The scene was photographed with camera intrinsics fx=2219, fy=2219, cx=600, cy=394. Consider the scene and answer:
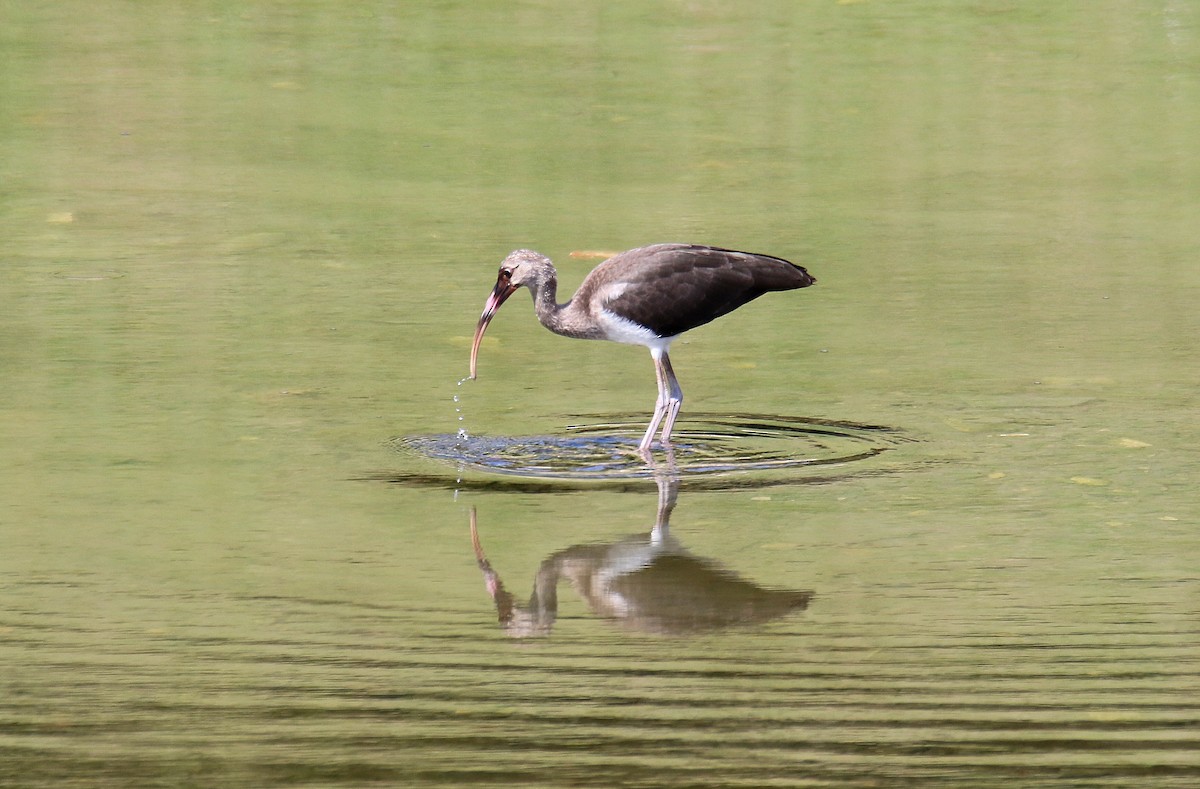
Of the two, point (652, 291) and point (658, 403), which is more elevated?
point (652, 291)

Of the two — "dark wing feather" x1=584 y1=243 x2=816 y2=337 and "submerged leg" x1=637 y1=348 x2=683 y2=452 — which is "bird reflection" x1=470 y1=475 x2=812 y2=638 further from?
"dark wing feather" x1=584 y1=243 x2=816 y2=337

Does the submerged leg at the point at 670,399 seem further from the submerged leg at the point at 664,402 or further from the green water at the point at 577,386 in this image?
the green water at the point at 577,386

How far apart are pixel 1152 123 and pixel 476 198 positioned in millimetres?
4509

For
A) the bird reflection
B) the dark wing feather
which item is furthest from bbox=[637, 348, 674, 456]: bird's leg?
the bird reflection

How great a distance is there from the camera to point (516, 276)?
357 inches

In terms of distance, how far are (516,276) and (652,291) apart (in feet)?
1.96

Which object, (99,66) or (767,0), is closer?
(99,66)

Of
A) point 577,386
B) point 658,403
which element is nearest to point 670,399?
point 658,403

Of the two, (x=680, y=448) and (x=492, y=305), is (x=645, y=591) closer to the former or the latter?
(x=680, y=448)

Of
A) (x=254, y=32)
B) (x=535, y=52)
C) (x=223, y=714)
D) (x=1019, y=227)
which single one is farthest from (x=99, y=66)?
(x=223, y=714)

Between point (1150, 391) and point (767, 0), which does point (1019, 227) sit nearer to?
point (1150, 391)

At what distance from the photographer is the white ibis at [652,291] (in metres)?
8.84

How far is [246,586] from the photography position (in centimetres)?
639

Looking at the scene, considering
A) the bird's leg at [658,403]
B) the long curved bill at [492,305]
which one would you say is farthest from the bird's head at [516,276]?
the bird's leg at [658,403]
